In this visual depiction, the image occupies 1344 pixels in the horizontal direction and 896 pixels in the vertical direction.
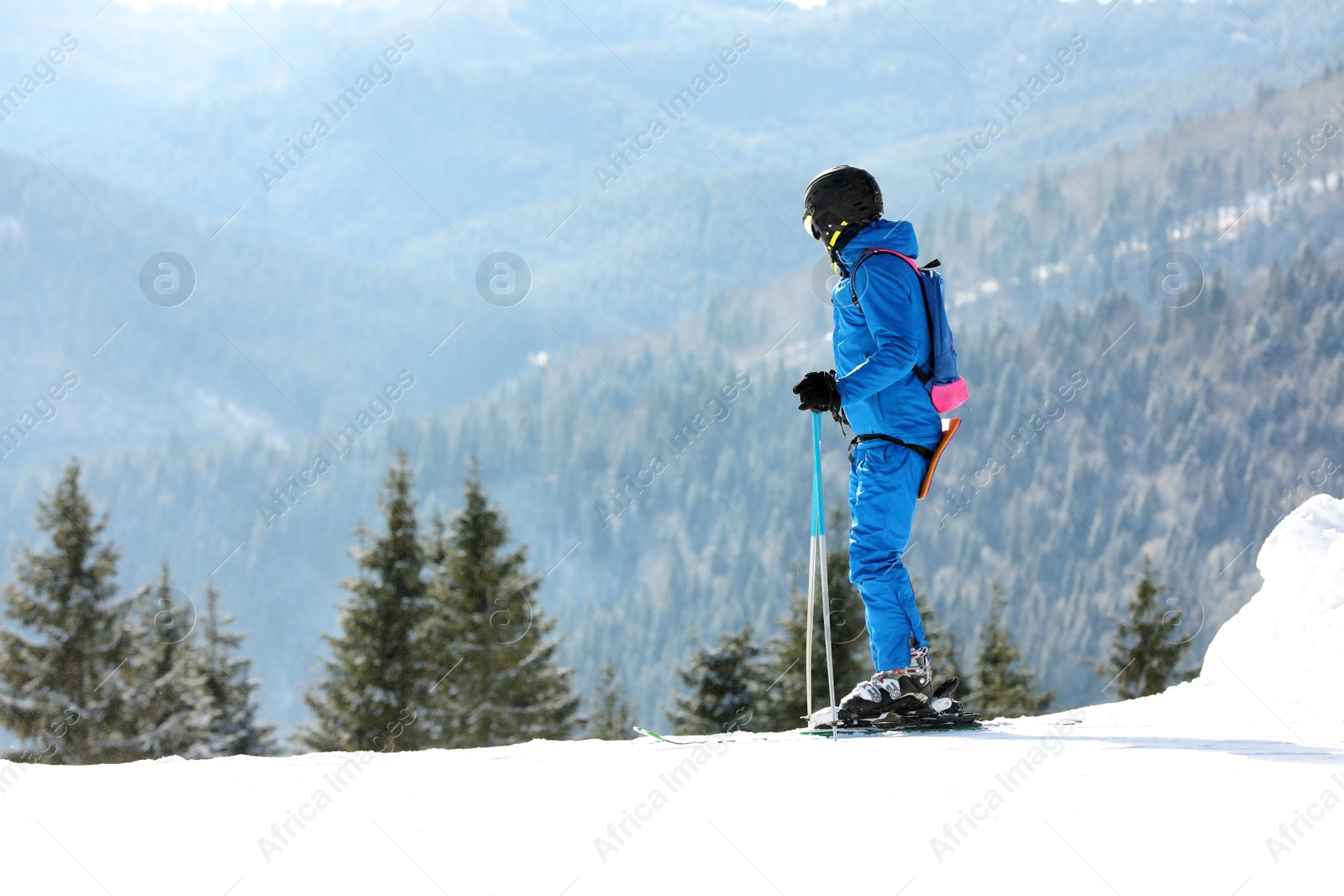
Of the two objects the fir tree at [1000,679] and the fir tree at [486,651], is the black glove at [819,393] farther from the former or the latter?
the fir tree at [1000,679]

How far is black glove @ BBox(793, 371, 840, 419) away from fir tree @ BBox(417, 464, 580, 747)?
22.6 m

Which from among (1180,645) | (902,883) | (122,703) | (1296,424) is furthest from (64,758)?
(1296,424)

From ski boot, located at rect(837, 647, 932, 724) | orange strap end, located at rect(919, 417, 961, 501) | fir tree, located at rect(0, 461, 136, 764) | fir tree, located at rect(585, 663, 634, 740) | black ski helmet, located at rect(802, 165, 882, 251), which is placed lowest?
fir tree, located at rect(585, 663, 634, 740)

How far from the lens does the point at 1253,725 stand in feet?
16.6

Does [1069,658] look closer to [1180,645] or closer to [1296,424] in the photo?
[1296,424]

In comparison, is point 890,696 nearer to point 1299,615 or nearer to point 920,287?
point 920,287

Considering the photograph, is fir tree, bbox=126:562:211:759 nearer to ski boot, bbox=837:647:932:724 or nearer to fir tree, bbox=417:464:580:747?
fir tree, bbox=417:464:580:747

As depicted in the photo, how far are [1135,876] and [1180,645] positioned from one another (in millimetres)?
43007

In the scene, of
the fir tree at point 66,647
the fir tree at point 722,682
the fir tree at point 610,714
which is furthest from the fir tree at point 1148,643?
the fir tree at point 66,647

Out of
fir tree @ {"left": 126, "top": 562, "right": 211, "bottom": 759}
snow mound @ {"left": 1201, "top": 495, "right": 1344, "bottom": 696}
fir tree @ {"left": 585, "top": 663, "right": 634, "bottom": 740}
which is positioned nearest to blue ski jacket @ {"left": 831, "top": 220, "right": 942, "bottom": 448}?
snow mound @ {"left": 1201, "top": 495, "right": 1344, "bottom": 696}

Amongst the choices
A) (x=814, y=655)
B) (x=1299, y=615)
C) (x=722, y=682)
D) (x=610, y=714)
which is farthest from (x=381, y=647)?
(x=610, y=714)

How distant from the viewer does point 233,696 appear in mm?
33156

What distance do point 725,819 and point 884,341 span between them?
2.45m

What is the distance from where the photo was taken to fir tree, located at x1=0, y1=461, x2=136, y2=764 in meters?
26.3
